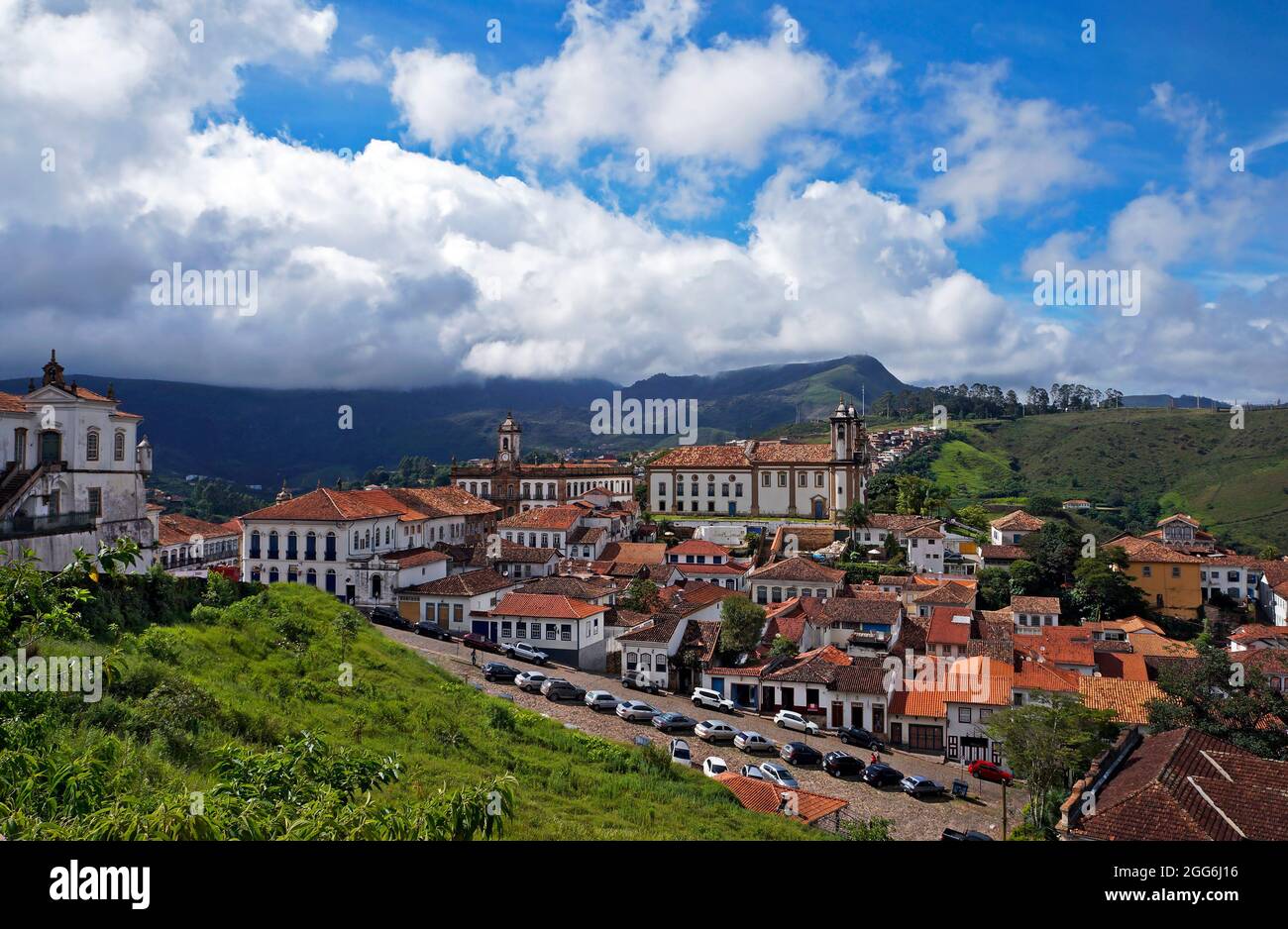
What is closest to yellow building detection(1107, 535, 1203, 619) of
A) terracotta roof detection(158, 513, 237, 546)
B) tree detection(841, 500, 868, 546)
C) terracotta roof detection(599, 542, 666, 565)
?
tree detection(841, 500, 868, 546)

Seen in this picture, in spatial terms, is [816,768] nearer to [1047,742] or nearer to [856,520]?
[1047,742]

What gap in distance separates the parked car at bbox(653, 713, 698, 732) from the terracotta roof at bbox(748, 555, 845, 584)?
65.5 feet

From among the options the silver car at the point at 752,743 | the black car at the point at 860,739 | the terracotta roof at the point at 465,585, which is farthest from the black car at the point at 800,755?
the terracotta roof at the point at 465,585

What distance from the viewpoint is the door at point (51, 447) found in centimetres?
2509

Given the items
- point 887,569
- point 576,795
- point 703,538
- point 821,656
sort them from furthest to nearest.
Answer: point 703,538 → point 887,569 → point 821,656 → point 576,795

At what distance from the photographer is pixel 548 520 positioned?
184 feet

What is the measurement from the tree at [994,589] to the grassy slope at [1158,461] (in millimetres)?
43398
